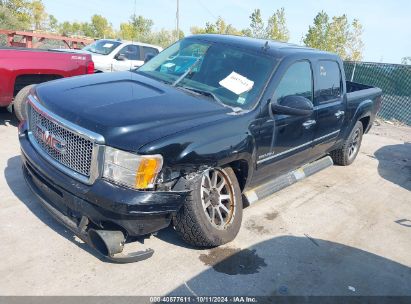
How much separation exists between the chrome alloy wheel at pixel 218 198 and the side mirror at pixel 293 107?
874mm

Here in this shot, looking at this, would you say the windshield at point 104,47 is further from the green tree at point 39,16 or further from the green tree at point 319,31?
the green tree at point 39,16

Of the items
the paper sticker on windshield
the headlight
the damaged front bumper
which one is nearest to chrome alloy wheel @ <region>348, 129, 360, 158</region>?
the paper sticker on windshield

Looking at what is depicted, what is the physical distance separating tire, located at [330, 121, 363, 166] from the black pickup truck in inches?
71.2

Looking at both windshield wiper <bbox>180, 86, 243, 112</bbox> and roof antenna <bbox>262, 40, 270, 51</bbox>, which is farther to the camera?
roof antenna <bbox>262, 40, 270, 51</bbox>

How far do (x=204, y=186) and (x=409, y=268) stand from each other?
2.19 metres

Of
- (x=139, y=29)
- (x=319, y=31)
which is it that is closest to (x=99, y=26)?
(x=139, y=29)

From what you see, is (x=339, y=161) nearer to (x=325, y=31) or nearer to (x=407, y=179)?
(x=407, y=179)

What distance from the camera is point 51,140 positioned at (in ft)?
10.8

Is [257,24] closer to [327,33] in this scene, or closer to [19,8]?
[327,33]

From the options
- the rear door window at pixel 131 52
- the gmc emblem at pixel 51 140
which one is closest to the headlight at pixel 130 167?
the gmc emblem at pixel 51 140

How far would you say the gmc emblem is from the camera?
10.4ft

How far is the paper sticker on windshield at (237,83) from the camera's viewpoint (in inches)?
154

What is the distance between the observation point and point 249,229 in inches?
163

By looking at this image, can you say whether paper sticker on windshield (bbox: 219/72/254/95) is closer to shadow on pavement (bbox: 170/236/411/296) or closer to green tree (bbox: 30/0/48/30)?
shadow on pavement (bbox: 170/236/411/296)
